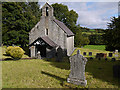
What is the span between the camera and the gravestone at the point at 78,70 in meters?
8.24

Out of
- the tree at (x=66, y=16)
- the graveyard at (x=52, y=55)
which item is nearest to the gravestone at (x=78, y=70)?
the graveyard at (x=52, y=55)

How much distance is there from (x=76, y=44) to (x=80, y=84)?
1241 inches

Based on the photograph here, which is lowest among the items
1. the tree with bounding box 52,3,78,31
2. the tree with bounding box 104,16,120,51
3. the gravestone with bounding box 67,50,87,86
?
the gravestone with bounding box 67,50,87,86

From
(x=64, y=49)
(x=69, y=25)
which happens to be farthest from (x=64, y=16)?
(x=64, y=49)

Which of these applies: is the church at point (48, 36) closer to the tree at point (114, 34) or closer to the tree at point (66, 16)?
the tree at point (114, 34)

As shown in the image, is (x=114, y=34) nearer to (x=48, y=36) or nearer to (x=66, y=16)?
(x=48, y=36)

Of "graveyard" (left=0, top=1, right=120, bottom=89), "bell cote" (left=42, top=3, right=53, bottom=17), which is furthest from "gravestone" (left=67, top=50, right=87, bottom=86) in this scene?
"bell cote" (left=42, top=3, right=53, bottom=17)

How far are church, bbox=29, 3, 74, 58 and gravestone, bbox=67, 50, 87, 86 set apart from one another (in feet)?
37.9

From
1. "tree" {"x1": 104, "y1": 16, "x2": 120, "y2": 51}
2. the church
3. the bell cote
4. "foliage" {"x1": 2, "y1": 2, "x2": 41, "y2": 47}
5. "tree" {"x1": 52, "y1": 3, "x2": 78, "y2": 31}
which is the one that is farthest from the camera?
"tree" {"x1": 52, "y1": 3, "x2": 78, "y2": 31}

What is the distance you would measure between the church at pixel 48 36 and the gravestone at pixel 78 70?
11548mm

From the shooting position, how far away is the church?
66.3 feet

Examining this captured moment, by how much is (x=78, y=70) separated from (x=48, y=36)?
15.2 meters

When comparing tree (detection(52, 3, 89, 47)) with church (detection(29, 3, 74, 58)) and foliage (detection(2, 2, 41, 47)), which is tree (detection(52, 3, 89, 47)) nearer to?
foliage (detection(2, 2, 41, 47))

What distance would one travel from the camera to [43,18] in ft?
73.0
